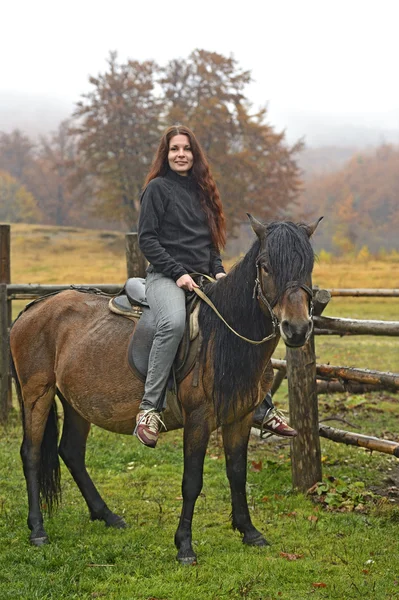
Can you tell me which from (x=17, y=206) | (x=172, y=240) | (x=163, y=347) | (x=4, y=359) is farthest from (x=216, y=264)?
(x=17, y=206)

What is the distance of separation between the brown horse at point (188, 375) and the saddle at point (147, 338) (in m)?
0.06

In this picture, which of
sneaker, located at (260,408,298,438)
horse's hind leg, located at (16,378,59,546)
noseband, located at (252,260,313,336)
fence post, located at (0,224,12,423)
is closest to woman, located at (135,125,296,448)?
noseband, located at (252,260,313,336)

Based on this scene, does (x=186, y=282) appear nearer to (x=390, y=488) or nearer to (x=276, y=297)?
(x=276, y=297)

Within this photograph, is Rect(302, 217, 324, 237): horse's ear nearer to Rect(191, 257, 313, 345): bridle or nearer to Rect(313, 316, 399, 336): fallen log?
Rect(191, 257, 313, 345): bridle

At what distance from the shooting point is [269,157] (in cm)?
4212

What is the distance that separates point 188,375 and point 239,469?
0.87 m

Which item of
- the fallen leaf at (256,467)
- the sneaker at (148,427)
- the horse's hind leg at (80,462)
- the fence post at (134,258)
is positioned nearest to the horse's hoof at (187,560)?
the sneaker at (148,427)

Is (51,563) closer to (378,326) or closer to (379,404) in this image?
(378,326)

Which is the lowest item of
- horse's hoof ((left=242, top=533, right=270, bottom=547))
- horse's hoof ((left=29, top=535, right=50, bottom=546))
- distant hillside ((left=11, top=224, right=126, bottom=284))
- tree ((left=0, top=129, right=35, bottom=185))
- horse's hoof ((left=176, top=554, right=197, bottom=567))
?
distant hillside ((left=11, top=224, right=126, bottom=284))

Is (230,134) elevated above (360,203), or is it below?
above

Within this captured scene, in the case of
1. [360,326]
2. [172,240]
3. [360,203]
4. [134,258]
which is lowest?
[360,326]

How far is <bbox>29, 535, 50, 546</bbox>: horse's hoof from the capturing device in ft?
15.9

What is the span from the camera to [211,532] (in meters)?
5.05

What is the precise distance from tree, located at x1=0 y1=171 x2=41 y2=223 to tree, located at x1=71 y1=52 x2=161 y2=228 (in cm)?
2447
